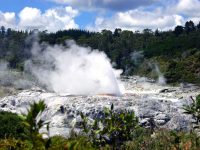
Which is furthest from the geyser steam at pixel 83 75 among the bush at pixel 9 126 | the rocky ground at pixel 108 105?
the bush at pixel 9 126

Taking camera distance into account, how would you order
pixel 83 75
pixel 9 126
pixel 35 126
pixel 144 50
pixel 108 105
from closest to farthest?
pixel 35 126 → pixel 9 126 → pixel 108 105 → pixel 83 75 → pixel 144 50

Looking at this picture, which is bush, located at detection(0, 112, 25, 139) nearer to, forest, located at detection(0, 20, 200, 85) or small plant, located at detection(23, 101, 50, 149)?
small plant, located at detection(23, 101, 50, 149)

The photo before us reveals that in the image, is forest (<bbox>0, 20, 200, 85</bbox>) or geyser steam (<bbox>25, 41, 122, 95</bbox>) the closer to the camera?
geyser steam (<bbox>25, 41, 122, 95</bbox>)

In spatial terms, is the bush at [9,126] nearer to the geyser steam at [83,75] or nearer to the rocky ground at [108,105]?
the rocky ground at [108,105]

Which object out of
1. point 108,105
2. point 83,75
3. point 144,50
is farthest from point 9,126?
point 144,50

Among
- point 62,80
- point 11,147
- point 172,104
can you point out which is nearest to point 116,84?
point 62,80

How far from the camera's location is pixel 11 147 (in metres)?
7.63

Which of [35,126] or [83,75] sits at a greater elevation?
[83,75]

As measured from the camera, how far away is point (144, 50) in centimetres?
14338

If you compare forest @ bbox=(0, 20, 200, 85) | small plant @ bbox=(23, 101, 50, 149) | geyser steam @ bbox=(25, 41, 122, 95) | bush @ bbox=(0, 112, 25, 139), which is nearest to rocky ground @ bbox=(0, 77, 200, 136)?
bush @ bbox=(0, 112, 25, 139)

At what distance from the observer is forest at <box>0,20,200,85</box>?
4261 inches

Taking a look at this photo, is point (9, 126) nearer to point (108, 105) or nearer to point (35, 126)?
point (108, 105)

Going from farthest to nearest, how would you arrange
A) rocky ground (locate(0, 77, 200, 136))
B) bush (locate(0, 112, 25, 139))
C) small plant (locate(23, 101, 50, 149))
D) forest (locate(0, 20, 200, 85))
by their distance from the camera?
1. forest (locate(0, 20, 200, 85))
2. rocky ground (locate(0, 77, 200, 136))
3. bush (locate(0, 112, 25, 139))
4. small plant (locate(23, 101, 50, 149))

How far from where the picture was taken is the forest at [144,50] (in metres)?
108
